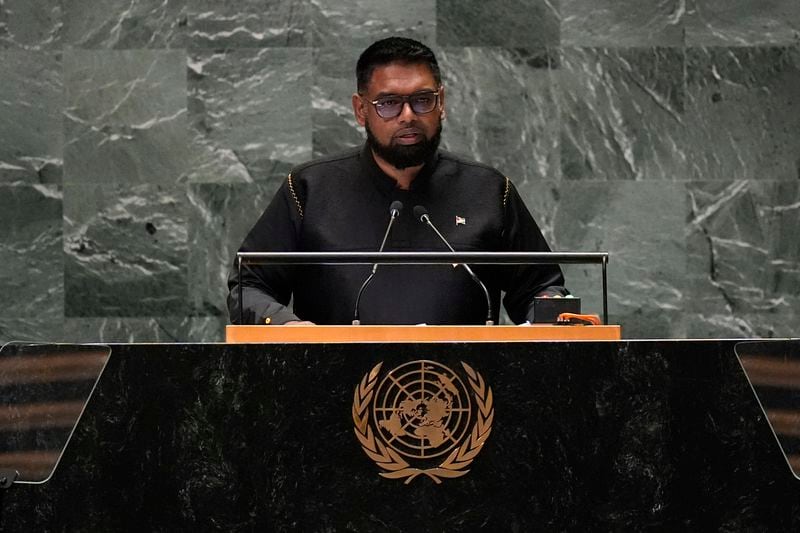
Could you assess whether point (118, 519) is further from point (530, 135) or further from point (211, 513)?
point (530, 135)

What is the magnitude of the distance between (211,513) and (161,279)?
3288 millimetres

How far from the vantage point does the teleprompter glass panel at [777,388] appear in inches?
100

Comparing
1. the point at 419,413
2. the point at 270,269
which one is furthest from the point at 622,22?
the point at 419,413

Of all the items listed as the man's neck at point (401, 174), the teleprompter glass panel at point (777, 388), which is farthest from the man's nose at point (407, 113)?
the teleprompter glass panel at point (777, 388)

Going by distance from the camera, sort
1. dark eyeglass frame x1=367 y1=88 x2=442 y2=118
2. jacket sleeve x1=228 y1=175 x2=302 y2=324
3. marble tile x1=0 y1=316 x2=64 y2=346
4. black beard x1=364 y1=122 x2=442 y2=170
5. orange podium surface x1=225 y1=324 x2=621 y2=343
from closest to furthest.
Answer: orange podium surface x1=225 y1=324 x2=621 y2=343
jacket sleeve x1=228 y1=175 x2=302 y2=324
dark eyeglass frame x1=367 y1=88 x2=442 y2=118
black beard x1=364 y1=122 x2=442 y2=170
marble tile x1=0 y1=316 x2=64 y2=346

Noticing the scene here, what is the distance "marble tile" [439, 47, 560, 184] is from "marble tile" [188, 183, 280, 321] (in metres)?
0.93

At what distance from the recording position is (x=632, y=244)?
18.6 feet

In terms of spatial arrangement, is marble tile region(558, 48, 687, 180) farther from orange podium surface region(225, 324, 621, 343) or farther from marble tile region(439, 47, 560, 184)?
orange podium surface region(225, 324, 621, 343)

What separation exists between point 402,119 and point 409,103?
0.06m

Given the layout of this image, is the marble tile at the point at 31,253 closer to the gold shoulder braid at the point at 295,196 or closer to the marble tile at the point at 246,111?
the marble tile at the point at 246,111

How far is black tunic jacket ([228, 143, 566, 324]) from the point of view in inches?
156

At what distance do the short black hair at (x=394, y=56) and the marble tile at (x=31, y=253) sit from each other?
7.28 ft

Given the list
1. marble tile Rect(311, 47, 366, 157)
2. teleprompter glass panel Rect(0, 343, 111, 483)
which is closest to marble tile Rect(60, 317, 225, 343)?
marble tile Rect(311, 47, 366, 157)

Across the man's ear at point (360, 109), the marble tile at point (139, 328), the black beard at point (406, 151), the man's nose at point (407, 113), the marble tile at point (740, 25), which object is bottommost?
the marble tile at point (139, 328)
